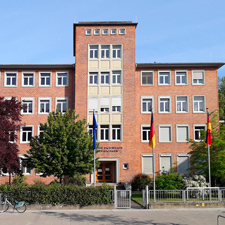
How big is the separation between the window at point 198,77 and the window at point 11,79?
18.9 m

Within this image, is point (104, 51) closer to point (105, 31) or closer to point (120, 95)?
point (105, 31)

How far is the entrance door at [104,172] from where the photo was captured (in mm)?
35719

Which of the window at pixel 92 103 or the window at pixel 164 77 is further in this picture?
the window at pixel 164 77

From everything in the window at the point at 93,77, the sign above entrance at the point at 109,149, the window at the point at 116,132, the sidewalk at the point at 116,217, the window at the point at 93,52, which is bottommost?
the sidewalk at the point at 116,217

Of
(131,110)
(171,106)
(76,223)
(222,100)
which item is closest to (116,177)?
(131,110)

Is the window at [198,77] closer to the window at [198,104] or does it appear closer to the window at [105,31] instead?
the window at [198,104]

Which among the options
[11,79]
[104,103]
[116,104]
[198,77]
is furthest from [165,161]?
[11,79]

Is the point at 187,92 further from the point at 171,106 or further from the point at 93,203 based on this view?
the point at 93,203

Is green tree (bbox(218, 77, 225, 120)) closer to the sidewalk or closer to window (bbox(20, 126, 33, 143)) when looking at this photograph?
window (bbox(20, 126, 33, 143))

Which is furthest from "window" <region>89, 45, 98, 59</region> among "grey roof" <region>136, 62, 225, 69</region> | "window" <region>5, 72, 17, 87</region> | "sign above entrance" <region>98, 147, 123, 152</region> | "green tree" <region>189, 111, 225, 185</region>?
"green tree" <region>189, 111, 225, 185</region>

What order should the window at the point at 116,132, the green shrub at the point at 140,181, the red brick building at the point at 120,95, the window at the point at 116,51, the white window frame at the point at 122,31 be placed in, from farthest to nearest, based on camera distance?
the white window frame at the point at 122,31 < the window at the point at 116,51 < the red brick building at the point at 120,95 < the window at the point at 116,132 < the green shrub at the point at 140,181

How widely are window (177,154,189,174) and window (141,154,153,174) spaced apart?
2824 mm

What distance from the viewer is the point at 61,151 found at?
2620 centimetres

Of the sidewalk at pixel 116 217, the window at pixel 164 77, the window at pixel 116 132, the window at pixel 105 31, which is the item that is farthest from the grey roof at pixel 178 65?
the sidewalk at pixel 116 217
